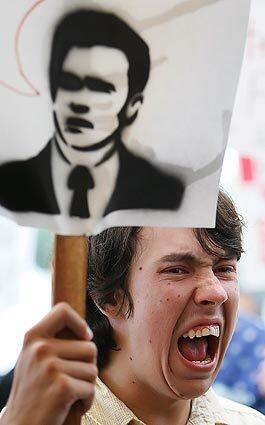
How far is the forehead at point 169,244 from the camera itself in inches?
65.8

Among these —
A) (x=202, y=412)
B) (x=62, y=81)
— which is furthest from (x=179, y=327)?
(x=62, y=81)

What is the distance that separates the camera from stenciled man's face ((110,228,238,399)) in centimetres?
163

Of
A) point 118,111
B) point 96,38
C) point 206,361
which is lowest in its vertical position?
point 206,361

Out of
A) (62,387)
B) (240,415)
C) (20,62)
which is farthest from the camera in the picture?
(240,415)

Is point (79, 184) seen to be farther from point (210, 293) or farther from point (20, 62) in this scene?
point (210, 293)

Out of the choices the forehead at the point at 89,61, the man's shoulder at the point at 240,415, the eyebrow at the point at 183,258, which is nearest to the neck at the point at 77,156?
the forehead at the point at 89,61

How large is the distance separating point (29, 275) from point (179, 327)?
553cm

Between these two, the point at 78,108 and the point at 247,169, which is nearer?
the point at 78,108

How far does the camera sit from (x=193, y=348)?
1.66 metres

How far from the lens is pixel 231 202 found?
6.05ft

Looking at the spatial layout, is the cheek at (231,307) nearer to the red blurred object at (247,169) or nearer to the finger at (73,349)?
the finger at (73,349)

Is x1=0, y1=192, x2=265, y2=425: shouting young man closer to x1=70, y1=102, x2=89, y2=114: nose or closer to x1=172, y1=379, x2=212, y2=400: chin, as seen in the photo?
x1=172, y1=379, x2=212, y2=400: chin

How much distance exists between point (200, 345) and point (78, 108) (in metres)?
0.60

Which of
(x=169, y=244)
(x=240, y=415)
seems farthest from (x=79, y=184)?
(x=240, y=415)
